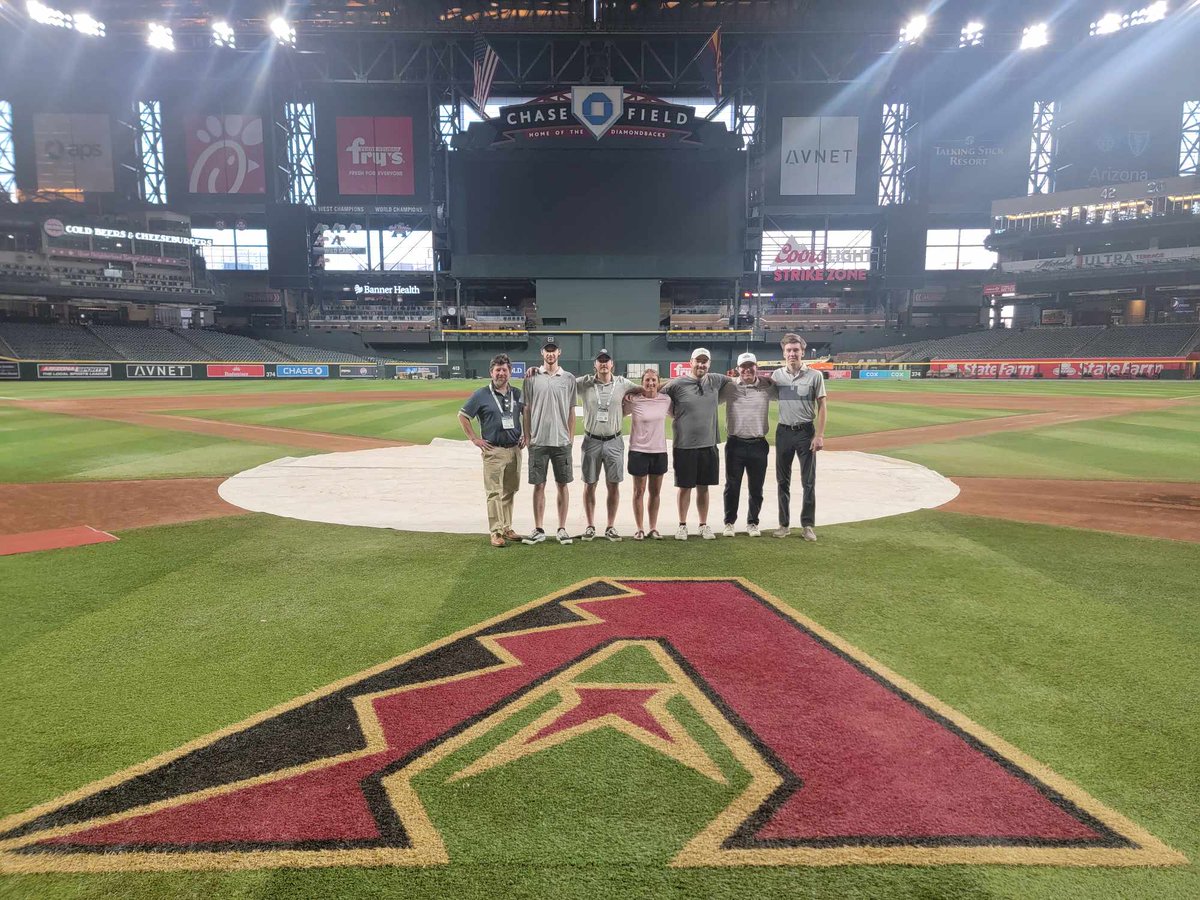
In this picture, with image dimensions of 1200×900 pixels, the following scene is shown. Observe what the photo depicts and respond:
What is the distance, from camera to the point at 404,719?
3.60 m

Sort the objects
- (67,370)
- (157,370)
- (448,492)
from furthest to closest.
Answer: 1. (157,370)
2. (67,370)
3. (448,492)

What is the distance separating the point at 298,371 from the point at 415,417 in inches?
1258

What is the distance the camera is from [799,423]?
7.42 m

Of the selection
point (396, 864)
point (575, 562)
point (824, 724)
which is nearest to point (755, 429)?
point (575, 562)

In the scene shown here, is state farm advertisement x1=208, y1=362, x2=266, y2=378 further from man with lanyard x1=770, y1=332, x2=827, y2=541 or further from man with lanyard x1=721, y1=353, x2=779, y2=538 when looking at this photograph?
man with lanyard x1=770, y1=332, x2=827, y2=541

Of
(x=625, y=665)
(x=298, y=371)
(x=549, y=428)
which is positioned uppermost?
(x=549, y=428)

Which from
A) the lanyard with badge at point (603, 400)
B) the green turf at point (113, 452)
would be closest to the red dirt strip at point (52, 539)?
the green turf at point (113, 452)

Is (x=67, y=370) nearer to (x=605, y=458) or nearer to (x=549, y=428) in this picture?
(x=549, y=428)

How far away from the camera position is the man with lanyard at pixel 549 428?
723 centimetres

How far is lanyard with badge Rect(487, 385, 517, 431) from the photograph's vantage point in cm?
721

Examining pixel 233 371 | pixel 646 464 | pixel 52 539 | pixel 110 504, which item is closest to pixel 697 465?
pixel 646 464

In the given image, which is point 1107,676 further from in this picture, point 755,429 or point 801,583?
point 755,429

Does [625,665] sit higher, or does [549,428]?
[549,428]

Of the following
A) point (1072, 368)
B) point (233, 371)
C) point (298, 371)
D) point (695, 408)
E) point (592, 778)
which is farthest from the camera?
point (298, 371)
